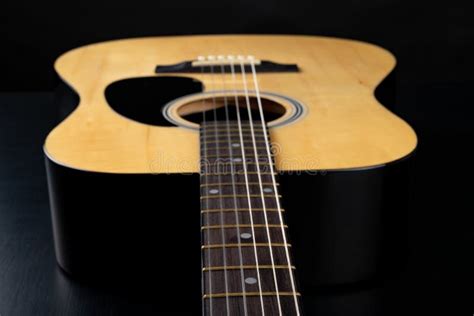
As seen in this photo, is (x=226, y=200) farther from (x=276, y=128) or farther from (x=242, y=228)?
(x=276, y=128)

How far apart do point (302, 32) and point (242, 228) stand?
4.56ft

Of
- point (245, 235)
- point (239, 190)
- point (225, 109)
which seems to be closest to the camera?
point (245, 235)

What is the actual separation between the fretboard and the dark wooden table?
0.15 metres

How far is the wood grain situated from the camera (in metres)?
1.02

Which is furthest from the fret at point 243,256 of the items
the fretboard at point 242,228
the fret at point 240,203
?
the fret at point 240,203

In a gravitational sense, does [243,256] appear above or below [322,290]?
above

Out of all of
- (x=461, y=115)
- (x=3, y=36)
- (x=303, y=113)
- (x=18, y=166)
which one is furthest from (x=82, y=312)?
→ (x=3, y=36)

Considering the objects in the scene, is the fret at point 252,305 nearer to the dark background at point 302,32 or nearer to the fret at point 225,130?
the dark background at point 302,32

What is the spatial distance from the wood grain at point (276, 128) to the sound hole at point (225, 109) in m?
0.04

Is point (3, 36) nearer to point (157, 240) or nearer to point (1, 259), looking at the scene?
point (1, 259)

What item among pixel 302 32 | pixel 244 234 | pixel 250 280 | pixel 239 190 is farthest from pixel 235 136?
pixel 302 32

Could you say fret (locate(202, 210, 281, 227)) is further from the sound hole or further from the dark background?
the sound hole

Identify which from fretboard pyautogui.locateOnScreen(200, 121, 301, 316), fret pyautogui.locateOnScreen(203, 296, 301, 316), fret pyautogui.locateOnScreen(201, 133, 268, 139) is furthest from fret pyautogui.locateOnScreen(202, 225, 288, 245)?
fret pyautogui.locateOnScreen(201, 133, 268, 139)

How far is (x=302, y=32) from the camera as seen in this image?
2199mm
